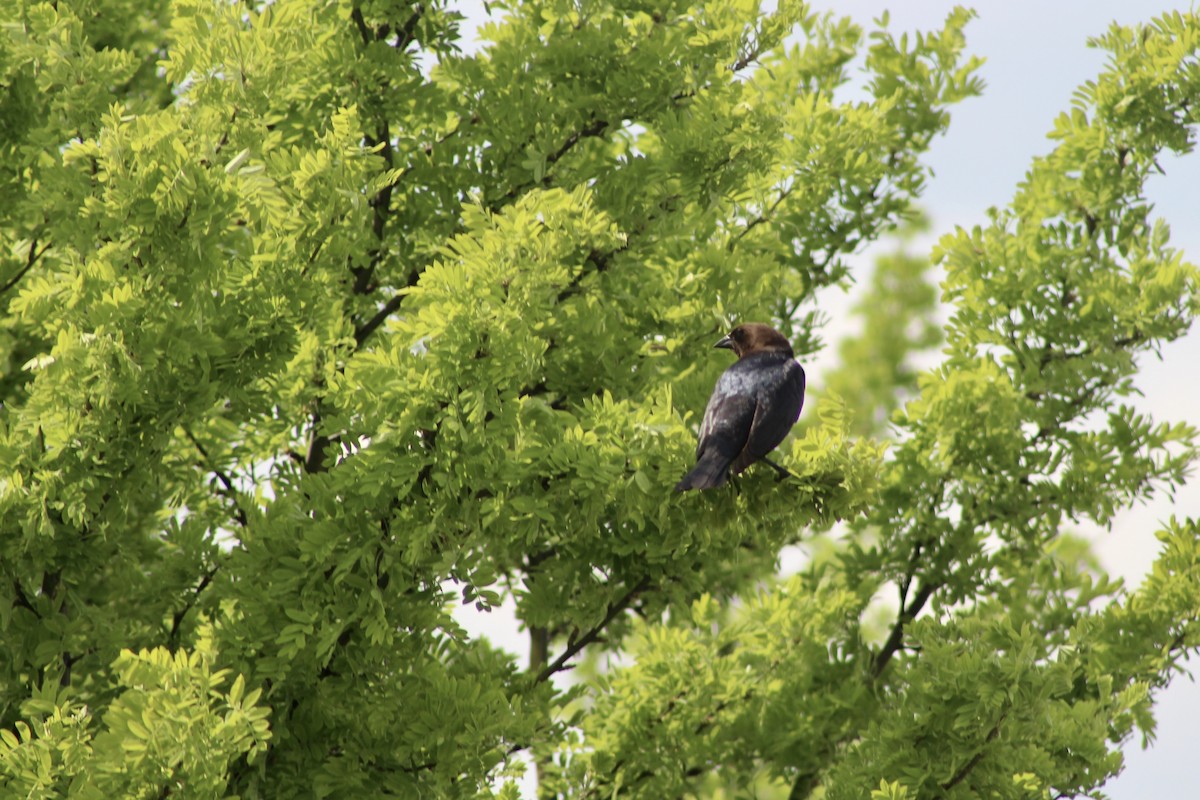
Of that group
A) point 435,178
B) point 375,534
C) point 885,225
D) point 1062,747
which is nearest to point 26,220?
point 435,178

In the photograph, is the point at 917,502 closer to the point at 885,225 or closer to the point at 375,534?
the point at 885,225

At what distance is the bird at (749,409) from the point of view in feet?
16.1

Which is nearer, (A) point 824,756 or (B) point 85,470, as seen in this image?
(B) point 85,470

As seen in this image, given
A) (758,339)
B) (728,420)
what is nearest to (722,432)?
(728,420)

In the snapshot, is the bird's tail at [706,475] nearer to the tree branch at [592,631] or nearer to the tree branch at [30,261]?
the tree branch at [592,631]

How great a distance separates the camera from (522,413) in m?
5.07

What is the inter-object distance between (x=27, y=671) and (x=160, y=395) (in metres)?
1.62

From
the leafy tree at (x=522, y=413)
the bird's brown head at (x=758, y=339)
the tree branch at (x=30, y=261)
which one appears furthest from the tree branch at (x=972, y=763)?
the tree branch at (x=30, y=261)

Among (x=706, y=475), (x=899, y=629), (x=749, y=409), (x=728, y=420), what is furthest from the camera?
(x=899, y=629)

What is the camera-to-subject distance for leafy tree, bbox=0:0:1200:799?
4633 millimetres

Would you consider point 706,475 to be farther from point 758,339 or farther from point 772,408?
point 758,339

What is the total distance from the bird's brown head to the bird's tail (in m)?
1.48

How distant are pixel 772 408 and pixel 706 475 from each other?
0.85m

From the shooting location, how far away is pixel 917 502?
24.4ft
